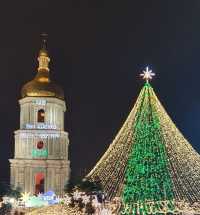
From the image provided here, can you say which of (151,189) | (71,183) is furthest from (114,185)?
(71,183)

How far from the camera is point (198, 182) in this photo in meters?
43.3

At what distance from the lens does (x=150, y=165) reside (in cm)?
4372

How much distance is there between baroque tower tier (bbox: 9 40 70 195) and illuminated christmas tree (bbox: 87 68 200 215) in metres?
23.5

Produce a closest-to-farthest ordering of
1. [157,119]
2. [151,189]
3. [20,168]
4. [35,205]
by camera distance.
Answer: [157,119]
[151,189]
[35,205]
[20,168]

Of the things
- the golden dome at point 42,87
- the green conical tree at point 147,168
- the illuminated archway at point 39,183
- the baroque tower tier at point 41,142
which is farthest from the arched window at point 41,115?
the green conical tree at point 147,168

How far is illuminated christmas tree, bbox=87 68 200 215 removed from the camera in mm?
40969

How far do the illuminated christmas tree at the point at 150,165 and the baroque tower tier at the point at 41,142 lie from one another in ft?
77.1

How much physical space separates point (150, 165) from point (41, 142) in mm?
27320

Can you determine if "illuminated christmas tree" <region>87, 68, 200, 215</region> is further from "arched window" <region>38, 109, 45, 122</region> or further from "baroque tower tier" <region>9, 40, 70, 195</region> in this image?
"arched window" <region>38, 109, 45, 122</region>

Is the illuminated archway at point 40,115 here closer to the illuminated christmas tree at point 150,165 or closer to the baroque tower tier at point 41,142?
the baroque tower tier at point 41,142

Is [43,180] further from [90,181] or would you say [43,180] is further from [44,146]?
[90,181]

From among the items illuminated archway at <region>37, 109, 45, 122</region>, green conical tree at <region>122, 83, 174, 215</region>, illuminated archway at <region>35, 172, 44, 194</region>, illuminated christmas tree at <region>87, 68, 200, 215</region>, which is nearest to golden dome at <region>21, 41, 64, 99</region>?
illuminated archway at <region>37, 109, 45, 122</region>

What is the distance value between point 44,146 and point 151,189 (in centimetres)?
2653

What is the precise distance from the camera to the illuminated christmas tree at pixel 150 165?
4097 cm
